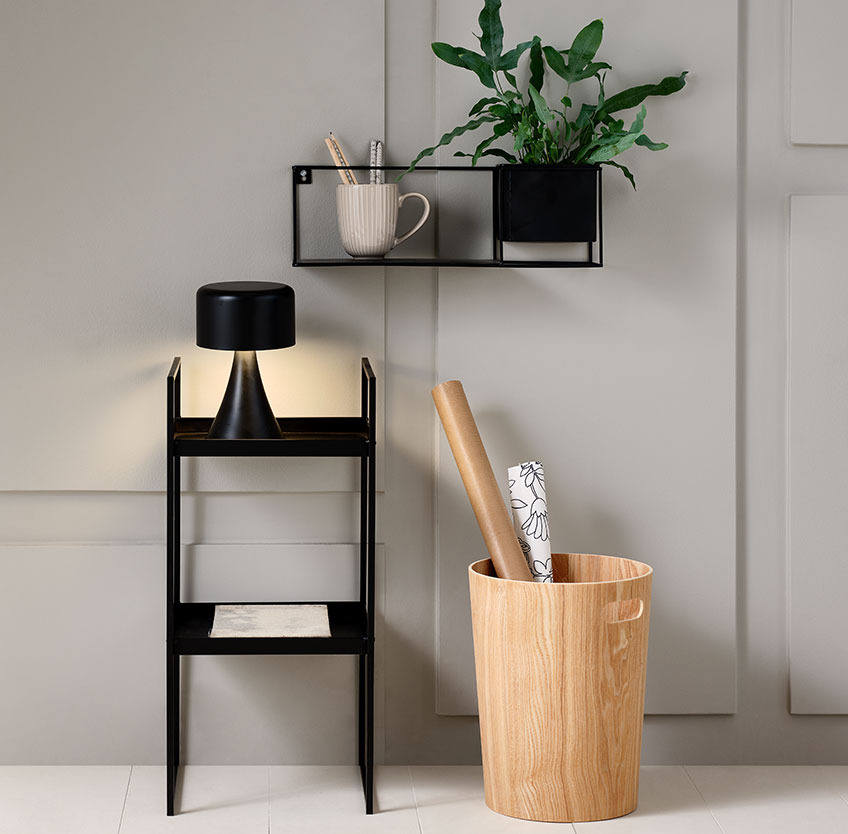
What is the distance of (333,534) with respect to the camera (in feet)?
8.34

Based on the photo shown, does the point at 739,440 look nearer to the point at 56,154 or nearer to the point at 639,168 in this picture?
the point at 639,168

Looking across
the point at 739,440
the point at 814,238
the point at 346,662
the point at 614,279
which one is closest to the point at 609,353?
the point at 614,279

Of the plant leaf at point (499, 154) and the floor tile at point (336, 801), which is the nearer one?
the floor tile at point (336, 801)

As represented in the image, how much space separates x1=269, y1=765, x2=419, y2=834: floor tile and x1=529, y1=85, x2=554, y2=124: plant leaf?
1436 mm

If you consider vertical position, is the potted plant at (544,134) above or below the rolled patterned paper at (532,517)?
above

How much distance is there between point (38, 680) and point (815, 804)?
1.70m

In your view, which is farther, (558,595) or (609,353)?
(609,353)

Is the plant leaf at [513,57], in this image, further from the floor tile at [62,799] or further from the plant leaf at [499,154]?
the floor tile at [62,799]

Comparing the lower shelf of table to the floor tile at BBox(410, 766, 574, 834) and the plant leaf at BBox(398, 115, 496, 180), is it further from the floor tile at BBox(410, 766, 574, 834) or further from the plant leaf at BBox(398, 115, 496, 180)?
the plant leaf at BBox(398, 115, 496, 180)

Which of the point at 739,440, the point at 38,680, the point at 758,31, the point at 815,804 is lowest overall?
the point at 815,804

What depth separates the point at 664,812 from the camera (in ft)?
7.63

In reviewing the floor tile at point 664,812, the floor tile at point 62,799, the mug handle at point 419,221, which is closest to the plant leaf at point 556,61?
the mug handle at point 419,221

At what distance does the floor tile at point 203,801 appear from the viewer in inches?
88.2

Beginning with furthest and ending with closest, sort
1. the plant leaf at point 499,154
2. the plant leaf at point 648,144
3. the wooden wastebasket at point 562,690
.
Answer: the plant leaf at point 499,154, the plant leaf at point 648,144, the wooden wastebasket at point 562,690
